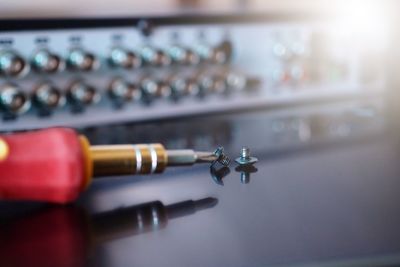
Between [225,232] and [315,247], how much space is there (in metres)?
0.05

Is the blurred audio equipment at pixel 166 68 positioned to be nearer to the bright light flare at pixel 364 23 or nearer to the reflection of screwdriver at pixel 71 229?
the bright light flare at pixel 364 23

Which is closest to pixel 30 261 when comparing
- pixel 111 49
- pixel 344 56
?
pixel 111 49

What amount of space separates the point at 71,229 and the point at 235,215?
0.10 m

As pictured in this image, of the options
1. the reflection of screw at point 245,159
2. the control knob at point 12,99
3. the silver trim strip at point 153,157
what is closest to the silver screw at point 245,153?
the reflection of screw at point 245,159

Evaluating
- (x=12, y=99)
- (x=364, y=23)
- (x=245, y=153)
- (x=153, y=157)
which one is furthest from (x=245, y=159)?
(x=364, y=23)

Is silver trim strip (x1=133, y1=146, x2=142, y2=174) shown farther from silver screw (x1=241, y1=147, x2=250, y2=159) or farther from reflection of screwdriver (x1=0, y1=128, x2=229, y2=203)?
silver screw (x1=241, y1=147, x2=250, y2=159)

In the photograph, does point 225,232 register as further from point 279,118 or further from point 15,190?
point 279,118

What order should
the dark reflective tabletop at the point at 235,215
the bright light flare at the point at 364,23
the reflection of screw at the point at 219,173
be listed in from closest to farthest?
the dark reflective tabletop at the point at 235,215 < the reflection of screw at the point at 219,173 < the bright light flare at the point at 364,23

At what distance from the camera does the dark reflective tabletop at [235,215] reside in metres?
0.28

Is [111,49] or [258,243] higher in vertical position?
[111,49]

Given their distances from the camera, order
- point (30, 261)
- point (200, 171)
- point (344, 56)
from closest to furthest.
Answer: point (30, 261) → point (200, 171) → point (344, 56)

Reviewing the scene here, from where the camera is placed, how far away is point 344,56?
0.72 meters

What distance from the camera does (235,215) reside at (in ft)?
1.11

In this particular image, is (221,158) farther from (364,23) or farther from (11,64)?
(364,23)
